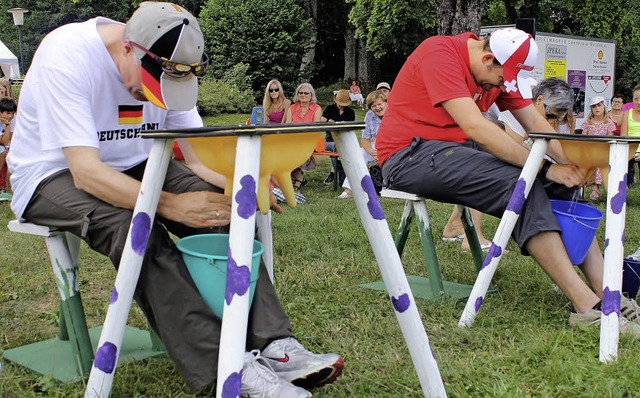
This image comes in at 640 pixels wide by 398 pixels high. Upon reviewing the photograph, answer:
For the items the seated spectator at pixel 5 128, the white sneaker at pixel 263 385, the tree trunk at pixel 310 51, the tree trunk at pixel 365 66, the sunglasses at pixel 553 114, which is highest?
the white sneaker at pixel 263 385

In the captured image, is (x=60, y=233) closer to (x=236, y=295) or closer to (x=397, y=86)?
(x=236, y=295)

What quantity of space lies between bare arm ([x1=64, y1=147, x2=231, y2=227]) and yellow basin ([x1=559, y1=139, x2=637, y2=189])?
69.0 inches

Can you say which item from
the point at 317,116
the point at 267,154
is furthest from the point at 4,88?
the point at 267,154

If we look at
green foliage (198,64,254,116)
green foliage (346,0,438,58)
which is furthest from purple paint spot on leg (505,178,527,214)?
green foliage (346,0,438,58)

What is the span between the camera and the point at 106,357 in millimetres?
2225

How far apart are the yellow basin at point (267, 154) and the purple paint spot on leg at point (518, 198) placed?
1485 mm

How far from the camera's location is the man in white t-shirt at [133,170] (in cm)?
223

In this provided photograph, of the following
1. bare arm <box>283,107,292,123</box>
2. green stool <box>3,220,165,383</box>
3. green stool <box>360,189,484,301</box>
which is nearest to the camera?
green stool <box>3,220,165,383</box>

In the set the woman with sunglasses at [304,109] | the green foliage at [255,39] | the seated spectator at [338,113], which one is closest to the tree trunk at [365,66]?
the green foliage at [255,39]

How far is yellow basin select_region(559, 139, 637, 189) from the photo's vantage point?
10.3 feet

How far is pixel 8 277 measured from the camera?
4457 millimetres

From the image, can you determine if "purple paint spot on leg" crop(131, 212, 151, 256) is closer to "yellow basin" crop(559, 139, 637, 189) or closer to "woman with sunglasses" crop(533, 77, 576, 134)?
"yellow basin" crop(559, 139, 637, 189)

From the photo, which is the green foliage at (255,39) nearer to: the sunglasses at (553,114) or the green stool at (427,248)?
the sunglasses at (553,114)

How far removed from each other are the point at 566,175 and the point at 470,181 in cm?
45
